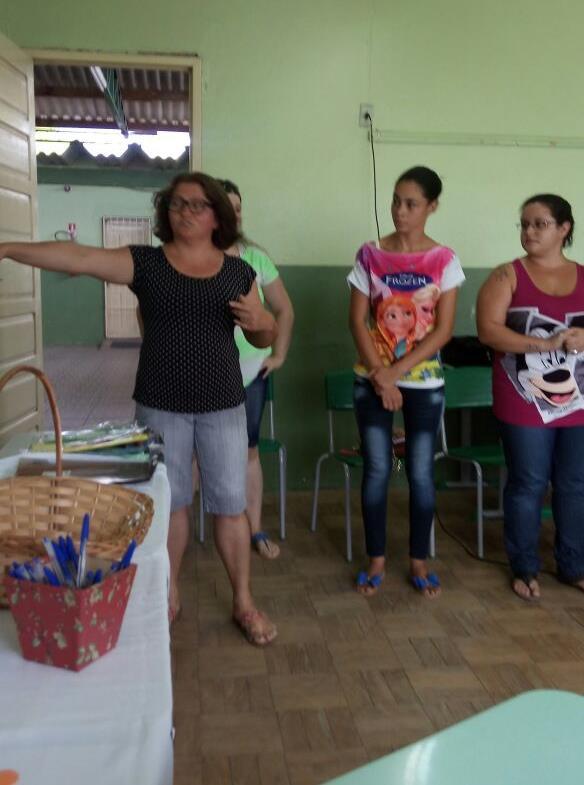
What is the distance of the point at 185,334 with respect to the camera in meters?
2.08

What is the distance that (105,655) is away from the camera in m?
0.96

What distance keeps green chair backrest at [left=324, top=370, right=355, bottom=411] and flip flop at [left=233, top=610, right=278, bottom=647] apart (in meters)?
1.20

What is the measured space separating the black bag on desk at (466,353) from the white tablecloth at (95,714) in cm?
306

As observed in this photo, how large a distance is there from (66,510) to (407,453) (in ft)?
5.96

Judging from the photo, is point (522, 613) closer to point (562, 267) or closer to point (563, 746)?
point (562, 267)

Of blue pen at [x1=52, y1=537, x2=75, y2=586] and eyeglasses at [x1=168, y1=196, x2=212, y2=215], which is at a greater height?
eyeglasses at [x1=168, y1=196, x2=212, y2=215]

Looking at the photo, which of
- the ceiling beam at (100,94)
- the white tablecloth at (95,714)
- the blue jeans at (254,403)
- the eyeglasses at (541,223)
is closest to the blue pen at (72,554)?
the white tablecloth at (95,714)

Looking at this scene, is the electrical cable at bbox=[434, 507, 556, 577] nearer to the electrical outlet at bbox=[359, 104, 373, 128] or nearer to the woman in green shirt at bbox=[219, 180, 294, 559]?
the woman in green shirt at bbox=[219, 180, 294, 559]

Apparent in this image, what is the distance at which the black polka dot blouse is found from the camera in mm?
2039

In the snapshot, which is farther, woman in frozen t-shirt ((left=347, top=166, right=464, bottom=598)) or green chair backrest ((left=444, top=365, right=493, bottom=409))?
green chair backrest ((left=444, top=365, right=493, bottom=409))

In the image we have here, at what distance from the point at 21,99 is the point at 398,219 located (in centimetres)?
204

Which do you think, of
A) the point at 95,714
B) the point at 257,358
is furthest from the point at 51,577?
the point at 257,358

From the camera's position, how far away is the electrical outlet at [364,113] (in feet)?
12.9

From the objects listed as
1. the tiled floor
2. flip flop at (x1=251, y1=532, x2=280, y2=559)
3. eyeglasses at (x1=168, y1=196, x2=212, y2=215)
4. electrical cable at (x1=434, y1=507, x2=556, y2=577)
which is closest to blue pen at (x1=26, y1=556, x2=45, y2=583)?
the tiled floor
